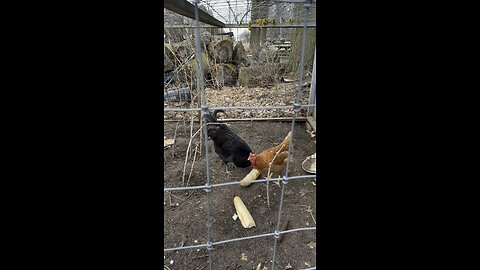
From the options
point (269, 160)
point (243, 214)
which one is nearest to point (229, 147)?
point (269, 160)

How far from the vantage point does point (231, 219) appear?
147 centimetres

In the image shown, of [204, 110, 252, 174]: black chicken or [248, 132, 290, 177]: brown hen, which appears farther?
[204, 110, 252, 174]: black chicken

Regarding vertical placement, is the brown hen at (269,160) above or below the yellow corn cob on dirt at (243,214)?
above

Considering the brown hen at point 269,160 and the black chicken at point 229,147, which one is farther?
the black chicken at point 229,147

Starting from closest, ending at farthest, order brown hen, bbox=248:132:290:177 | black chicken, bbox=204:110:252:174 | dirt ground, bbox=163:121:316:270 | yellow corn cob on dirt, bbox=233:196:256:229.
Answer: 1. dirt ground, bbox=163:121:316:270
2. yellow corn cob on dirt, bbox=233:196:256:229
3. brown hen, bbox=248:132:290:177
4. black chicken, bbox=204:110:252:174

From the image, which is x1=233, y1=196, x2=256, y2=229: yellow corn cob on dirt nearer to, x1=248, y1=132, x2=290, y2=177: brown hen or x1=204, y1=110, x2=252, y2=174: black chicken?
x1=248, y1=132, x2=290, y2=177: brown hen

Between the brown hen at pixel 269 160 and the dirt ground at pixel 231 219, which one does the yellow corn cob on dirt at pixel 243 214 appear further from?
the brown hen at pixel 269 160

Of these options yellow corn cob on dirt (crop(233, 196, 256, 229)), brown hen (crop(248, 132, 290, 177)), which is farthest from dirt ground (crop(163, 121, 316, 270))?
brown hen (crop(248, 132, 290, 177))

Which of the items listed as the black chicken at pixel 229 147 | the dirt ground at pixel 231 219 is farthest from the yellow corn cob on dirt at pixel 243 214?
the black chicken at pixel 229 147

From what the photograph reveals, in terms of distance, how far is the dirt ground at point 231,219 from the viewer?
1.23 meters

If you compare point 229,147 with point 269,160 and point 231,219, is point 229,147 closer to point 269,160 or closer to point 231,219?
point 269,160

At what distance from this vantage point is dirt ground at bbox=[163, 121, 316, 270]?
1229 millimetres
